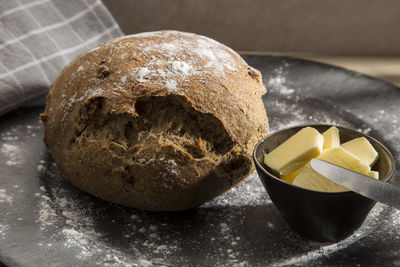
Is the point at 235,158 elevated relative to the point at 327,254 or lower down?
elevated

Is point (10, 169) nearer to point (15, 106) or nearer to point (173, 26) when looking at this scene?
point (15, 106)

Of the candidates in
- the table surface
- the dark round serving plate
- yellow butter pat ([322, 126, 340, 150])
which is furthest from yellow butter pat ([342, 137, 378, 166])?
the table surface

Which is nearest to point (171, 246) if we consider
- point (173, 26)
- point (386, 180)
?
point (386, 180)

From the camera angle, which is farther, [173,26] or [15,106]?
[173,26]

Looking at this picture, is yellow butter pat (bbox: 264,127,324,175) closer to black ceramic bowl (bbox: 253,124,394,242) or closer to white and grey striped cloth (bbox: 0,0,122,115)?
black ceramic bowl (bbox: 253,124,394,242)

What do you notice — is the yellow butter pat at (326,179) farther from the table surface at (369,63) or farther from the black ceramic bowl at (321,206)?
the table surface at (369,63)

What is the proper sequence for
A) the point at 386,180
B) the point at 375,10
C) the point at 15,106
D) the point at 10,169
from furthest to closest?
the point at 375,10 → the point at 15,106 → the point at 10,169 → the point at 386,180

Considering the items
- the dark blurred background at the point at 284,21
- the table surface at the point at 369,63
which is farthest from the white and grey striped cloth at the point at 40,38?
the table surface at the point at 369,63
